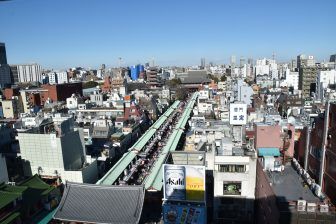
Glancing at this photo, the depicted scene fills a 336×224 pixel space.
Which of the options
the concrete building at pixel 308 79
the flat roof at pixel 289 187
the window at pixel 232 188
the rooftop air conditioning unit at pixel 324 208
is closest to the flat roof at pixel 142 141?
the window at pixel 232 188

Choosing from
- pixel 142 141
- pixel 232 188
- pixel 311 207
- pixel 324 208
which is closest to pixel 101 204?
pixel 232 188

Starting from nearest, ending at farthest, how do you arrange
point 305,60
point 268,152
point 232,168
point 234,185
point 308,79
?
point 232,168, point 234,185, point 268,152, point 308,79, point 305,60

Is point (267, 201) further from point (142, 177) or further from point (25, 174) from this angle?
point (25, 174)

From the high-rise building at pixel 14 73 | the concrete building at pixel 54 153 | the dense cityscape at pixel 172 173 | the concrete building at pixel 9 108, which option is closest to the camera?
the dense cityscape at pixel 172 173

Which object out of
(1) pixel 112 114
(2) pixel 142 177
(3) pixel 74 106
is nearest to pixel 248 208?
(2) pixel 142 177

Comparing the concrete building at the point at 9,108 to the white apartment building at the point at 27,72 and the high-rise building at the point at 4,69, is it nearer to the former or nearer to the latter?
the high-rise building at the point at 4,69

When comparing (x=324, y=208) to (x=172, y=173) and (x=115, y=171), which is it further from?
(x=115, y=171)

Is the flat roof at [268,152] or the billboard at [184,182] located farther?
the flat roof at [268,152]
